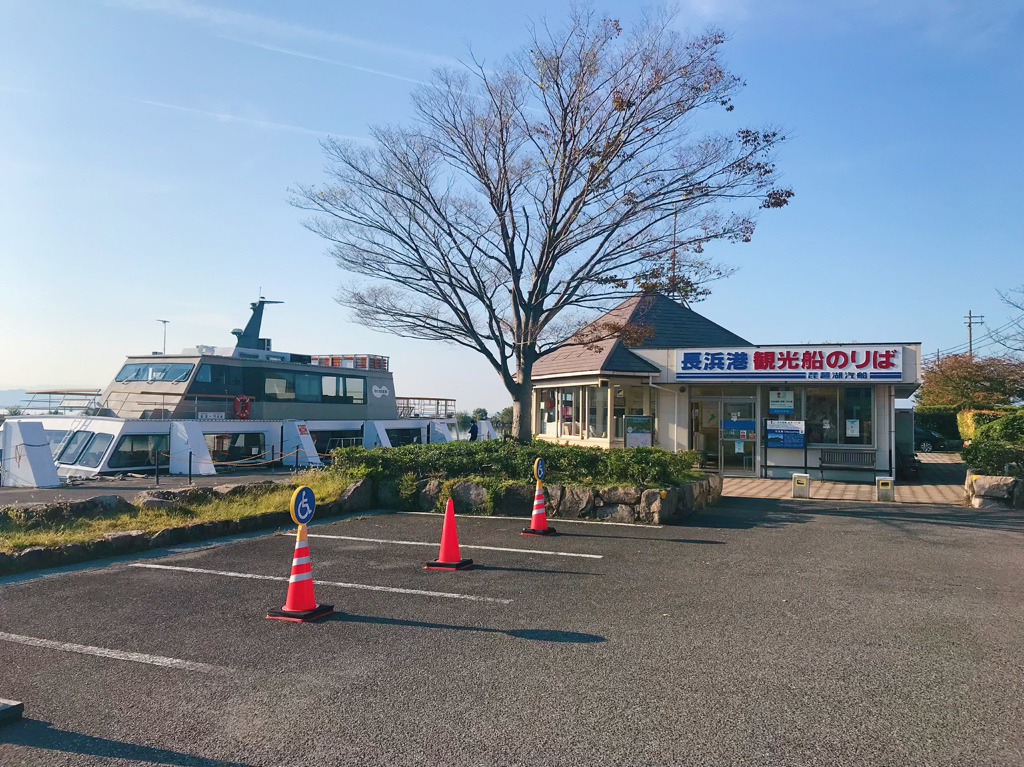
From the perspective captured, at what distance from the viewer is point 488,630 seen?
6289 millimetres

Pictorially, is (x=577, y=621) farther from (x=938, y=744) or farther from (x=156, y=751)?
(x=156, y=751)

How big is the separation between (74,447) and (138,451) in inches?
91.9

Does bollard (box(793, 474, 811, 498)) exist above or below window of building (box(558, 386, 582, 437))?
below

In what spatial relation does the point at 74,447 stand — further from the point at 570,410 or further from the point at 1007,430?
A: the point at 1007,430

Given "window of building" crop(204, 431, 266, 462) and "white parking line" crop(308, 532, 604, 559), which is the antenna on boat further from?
"white parking line" crop(308, 532, 604, 559)

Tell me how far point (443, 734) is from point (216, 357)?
872 inches

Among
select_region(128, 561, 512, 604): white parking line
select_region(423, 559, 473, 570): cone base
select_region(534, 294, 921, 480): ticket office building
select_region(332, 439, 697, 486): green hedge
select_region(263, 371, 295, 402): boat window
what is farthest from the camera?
select_region(263, 371, 295, 402): boat window

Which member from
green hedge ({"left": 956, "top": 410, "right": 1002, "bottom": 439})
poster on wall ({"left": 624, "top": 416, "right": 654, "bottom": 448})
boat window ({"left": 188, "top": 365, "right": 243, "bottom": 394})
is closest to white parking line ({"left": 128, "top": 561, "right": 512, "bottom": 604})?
poster on wall ({"left": 624, "top": 416, "right": 654, "bottom": 448})

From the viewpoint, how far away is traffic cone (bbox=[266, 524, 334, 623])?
657cm

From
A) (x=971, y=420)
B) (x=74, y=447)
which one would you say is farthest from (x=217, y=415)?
(x=971, y=420)

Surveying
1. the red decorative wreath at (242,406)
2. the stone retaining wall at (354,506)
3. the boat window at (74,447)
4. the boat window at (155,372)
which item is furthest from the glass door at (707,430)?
the boat window at (74,447)

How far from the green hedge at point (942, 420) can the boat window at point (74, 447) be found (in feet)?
126

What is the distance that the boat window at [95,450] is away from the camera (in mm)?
20922

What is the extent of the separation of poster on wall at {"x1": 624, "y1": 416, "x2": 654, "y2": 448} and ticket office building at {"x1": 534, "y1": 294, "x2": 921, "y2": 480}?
3cm
